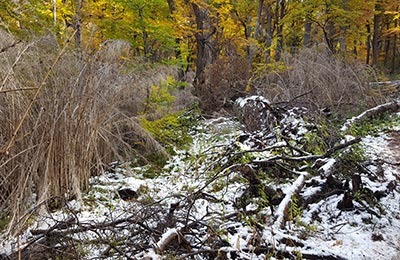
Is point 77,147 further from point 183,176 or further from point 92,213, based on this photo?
point 183,176

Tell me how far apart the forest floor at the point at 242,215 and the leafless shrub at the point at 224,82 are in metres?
3.15

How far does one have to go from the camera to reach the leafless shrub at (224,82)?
6.66 metres

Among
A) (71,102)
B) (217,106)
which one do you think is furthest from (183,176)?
(217,106)

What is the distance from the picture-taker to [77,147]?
2.72 meters

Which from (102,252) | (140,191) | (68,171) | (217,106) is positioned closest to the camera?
(102,252)

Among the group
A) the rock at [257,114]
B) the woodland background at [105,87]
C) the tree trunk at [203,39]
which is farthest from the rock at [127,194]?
the tree trunk at [203,39]

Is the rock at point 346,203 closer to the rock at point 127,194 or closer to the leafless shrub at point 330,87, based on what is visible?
the rock at point 127,194

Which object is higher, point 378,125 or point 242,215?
point 242,215

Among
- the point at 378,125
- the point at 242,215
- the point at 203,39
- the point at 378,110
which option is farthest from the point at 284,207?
the point at 203,39

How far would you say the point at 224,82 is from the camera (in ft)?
21.9

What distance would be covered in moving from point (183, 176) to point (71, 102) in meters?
1.41

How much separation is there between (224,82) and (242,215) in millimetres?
4968

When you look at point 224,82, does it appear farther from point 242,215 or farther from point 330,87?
point 242,215

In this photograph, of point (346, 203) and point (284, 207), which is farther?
point (346, 203)
